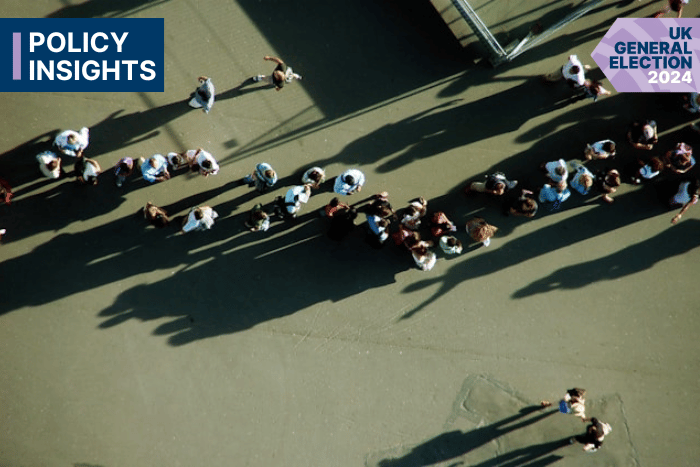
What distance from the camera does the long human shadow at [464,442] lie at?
7.82 meters

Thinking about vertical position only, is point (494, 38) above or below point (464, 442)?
above

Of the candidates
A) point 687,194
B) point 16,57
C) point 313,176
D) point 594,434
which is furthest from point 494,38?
point 16,57

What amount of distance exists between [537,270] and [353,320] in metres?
3.20

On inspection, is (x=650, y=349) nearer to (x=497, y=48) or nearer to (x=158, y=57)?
(x=497, y=48)

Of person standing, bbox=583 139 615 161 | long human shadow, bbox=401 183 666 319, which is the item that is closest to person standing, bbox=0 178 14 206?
long human shadow, bbox=401 183 666 319

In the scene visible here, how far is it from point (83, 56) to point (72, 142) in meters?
1.74

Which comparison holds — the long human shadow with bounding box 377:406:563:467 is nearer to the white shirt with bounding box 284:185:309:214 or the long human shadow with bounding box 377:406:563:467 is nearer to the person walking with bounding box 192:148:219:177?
the white shirt with bounding box 284:185:309:214

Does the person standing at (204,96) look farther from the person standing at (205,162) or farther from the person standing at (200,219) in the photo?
the person standing at (200,219)

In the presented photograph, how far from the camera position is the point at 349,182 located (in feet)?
23.1

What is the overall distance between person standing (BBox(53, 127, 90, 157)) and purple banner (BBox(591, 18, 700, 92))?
27.3 ft

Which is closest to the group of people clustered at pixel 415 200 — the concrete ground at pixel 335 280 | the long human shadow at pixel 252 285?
the concrete ground at pixel 335 280

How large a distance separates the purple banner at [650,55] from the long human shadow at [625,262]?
2416mm

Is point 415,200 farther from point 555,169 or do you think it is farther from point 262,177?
point 262,177

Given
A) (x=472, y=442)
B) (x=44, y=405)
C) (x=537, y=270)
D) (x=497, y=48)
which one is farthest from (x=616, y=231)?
(x=44, y=405)
